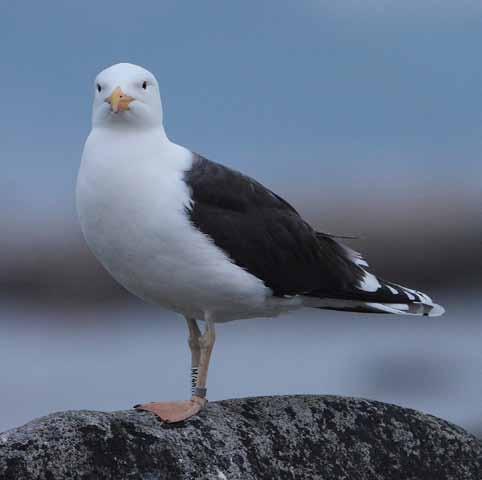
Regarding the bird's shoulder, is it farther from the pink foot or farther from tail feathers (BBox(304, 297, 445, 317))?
the pink foot

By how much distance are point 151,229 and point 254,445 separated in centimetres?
164

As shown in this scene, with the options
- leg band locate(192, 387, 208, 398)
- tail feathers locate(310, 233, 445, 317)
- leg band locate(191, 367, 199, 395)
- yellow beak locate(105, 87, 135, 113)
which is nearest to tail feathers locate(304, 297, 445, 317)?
tail feathers locate(310, 233, 445, 317)

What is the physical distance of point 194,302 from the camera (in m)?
7.22

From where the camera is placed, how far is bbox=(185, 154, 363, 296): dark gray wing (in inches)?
285

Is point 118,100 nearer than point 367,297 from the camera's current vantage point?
Yes

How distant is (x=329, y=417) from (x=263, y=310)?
37.4 inches

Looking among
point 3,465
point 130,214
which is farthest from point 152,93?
point 3,465

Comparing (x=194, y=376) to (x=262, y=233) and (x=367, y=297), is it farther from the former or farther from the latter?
(x=367, y=297)

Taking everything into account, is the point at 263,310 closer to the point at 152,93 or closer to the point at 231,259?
the point at 231,259

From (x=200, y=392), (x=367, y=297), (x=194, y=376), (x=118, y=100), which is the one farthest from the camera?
(x=367, y=297)

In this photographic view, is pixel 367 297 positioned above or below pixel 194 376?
above

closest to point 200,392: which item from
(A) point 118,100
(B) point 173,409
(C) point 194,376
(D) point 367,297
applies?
(B) point 173,409

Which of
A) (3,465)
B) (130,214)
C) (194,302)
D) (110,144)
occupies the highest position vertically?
(110,144)

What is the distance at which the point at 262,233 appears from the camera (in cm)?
759
